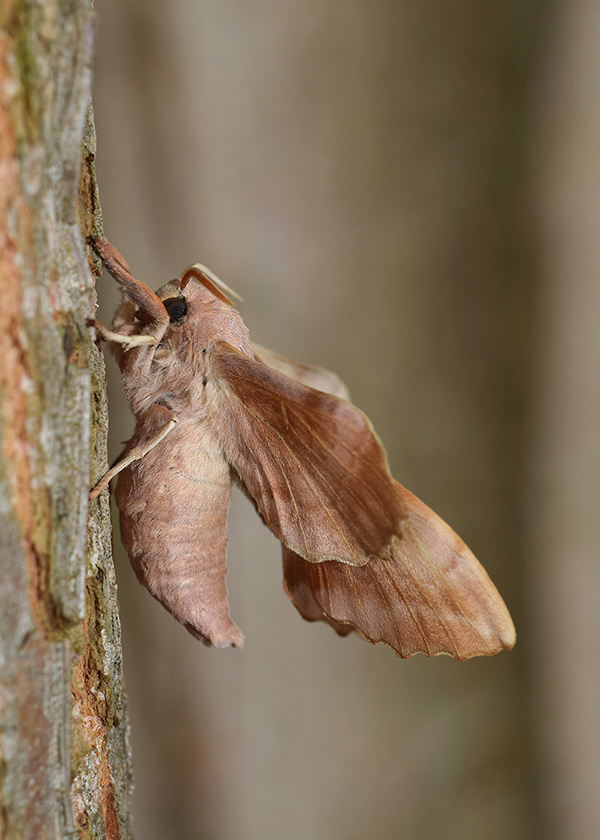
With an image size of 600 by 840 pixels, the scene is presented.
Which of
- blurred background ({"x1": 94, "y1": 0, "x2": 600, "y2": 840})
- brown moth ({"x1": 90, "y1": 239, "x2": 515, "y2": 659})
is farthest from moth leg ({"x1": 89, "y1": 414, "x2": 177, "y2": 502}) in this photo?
blurred background ({"x1": 94, "y1": 0, "x2": 600, "y2": 840})

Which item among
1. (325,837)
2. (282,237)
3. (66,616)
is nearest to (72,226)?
(66,616)

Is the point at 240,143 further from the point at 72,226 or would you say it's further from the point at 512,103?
the point at 72,226

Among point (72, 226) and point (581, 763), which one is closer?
point (72, 226)

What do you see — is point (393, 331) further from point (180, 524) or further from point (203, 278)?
point (180, 524)

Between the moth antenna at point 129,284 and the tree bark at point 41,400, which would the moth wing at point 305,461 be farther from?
the tree bark at point 41,400

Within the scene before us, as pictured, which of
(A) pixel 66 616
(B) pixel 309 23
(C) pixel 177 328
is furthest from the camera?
(B) pixel 309 23

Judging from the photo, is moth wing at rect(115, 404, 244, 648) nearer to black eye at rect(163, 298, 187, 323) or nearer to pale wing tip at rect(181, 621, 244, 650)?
pale wing tip at rect(181, 621, 244, 650)
